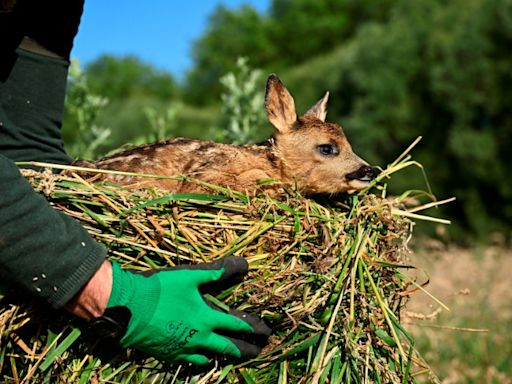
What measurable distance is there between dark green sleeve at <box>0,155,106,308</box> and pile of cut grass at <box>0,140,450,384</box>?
0.17 metres

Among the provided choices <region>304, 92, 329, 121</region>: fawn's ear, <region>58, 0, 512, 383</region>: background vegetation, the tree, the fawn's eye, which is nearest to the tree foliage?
the tree

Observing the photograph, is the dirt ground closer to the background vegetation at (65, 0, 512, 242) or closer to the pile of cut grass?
the pile of cut grass

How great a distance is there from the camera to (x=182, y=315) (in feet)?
8.14

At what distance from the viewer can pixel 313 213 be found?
8.89 feet

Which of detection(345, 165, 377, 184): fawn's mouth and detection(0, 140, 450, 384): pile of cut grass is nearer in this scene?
detection(0, 140, 450, 384): pile of cut grass

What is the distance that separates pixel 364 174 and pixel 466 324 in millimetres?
4515

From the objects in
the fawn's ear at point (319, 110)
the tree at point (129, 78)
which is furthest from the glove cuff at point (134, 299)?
the tree at point (129, 78)

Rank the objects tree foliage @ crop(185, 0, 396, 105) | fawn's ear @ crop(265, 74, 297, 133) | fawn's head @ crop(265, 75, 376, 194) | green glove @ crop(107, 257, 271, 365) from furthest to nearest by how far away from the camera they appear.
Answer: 1. tree foliage @ crop(185, 0, 396, 105)
2. fawn's ear @ crop(265, 74, 297, 133)
3. fawn's head @ crop(265, 75, 376, 194)
4. green glove @ crop(107, 257, 271, 365)

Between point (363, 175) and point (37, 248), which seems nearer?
point (37, 248)

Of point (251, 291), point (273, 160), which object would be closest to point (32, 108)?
point (273, 160)

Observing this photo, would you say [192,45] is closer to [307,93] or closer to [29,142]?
[307,93]

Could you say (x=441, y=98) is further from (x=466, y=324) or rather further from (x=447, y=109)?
(x=466, y=324)

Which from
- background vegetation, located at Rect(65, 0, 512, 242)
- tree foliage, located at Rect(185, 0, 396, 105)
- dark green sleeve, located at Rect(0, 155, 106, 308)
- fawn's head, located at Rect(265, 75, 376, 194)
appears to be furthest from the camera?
tree foliage, located at Rect(185, 0, 396, 105)

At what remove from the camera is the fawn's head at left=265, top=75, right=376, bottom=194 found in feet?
11.7
